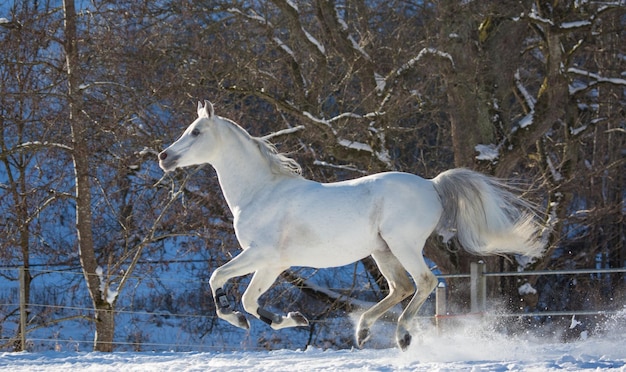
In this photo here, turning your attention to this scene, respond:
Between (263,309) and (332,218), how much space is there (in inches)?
32.0

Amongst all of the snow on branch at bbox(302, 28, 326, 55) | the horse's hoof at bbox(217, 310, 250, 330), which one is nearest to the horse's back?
the horse's hoof at bbox(217, 310, 250, 330)

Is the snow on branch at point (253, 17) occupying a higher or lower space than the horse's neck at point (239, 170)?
higher

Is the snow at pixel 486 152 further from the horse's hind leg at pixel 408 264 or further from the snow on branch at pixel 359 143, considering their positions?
the horse's hind leg at pixel 408 264

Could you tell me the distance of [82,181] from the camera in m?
11.0

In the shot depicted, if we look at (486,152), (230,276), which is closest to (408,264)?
(230,276)

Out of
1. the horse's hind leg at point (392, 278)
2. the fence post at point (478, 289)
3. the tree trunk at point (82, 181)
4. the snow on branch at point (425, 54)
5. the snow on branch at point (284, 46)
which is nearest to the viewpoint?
the horse's hind leg at point (392, 278)

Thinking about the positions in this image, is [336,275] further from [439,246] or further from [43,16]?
[43,16]

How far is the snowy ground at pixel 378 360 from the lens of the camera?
5203mm

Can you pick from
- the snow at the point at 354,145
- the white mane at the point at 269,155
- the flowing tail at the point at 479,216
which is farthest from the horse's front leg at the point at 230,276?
the snow at the point at 354,145

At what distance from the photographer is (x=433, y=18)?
12.9 meters

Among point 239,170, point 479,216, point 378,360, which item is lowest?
point 378,360

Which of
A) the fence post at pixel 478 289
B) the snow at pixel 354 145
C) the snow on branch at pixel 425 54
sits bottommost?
the fence post at pixel 478 289

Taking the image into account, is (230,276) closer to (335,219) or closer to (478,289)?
(335,219)

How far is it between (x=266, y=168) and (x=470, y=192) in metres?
1.48
